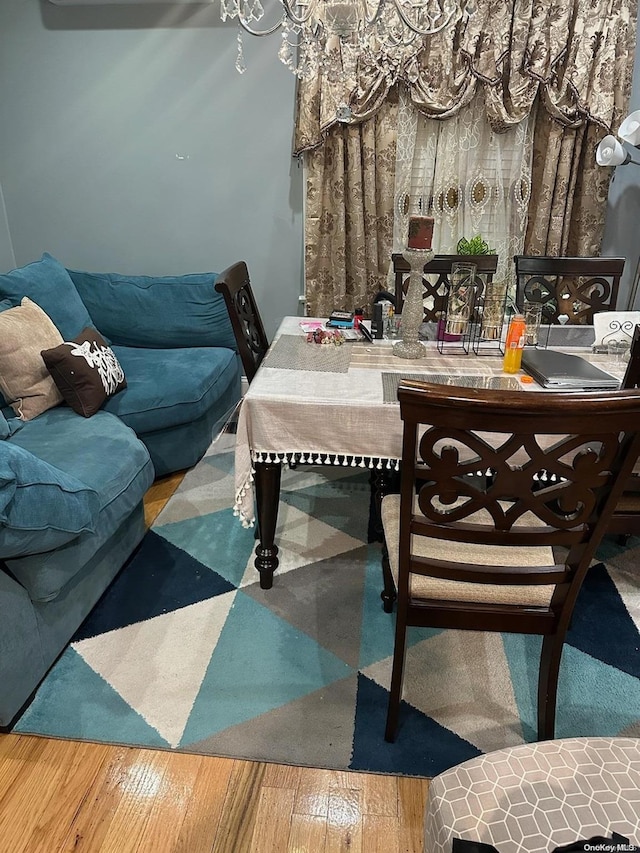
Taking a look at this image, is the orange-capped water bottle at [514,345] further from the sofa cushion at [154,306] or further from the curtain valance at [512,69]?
the sofa cushion at [154,306]

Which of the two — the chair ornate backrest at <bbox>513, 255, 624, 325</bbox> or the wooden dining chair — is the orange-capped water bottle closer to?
the wooden dining chair

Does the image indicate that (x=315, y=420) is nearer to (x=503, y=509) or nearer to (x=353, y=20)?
(x=503, y=509)

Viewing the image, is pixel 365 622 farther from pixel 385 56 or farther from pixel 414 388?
pixel 385 56

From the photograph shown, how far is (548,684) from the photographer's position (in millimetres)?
1377

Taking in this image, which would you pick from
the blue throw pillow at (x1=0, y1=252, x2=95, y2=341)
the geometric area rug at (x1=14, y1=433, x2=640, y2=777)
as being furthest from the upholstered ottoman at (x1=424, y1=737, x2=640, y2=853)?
the blue throw pillow at (x1=0, y1=252, x2=95, y2=341)

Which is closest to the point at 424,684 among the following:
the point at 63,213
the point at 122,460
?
the point at 122,460

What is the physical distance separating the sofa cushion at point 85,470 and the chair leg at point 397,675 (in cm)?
92

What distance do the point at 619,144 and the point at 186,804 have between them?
312 cm

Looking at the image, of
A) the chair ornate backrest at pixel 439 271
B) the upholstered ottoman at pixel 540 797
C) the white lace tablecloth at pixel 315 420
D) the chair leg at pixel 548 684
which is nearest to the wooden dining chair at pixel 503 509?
the chair leg at pixel 548 684

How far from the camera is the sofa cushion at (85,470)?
1521 mm

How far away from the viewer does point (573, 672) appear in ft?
5.46

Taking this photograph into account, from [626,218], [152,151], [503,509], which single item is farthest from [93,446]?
[626,218]

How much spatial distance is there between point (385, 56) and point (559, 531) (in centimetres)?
267

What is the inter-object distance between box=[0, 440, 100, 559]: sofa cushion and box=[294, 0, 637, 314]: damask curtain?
2.16 meters
